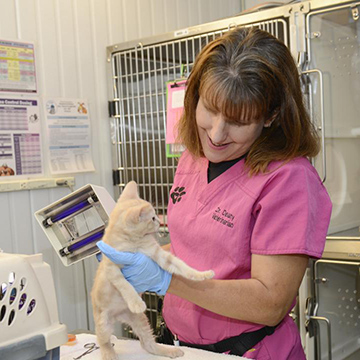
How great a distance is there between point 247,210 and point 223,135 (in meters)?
0.20

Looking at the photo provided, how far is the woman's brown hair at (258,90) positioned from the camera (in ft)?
3.75

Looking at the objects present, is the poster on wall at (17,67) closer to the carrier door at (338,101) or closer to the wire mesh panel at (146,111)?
the wire mesh panel at (146,111)

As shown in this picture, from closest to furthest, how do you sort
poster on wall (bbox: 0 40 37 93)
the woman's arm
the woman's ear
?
the woman's arm < the woman's ear < poster on wall (bbox: 0 40 37 93)

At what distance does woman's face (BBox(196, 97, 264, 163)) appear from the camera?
119 centimetres

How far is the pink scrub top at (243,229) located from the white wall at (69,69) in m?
0.94

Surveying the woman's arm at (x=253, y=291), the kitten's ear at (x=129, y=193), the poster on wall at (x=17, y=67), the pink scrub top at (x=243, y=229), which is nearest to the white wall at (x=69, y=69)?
the poster on wall at (x=17, y=67)

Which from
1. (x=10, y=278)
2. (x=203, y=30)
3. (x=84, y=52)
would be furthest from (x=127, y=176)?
(x=10, y=278)

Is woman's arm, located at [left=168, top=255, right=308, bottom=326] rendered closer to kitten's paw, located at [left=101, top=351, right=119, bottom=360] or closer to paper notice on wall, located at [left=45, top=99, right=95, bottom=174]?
kitten's paw, located at [left=101, top=351, right=119, bottom=360]

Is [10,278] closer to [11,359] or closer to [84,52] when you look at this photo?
[11,359]

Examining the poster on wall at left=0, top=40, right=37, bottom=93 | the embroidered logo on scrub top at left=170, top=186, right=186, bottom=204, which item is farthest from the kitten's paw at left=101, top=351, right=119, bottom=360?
the poster on wall at left=0, top=40, right=37, bottom=93

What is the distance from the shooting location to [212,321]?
127 cm

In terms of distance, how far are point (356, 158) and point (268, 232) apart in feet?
2.62

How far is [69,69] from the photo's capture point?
226 centimetres

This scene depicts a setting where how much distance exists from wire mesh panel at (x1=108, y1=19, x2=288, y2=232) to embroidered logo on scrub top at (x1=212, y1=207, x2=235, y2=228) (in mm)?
880
